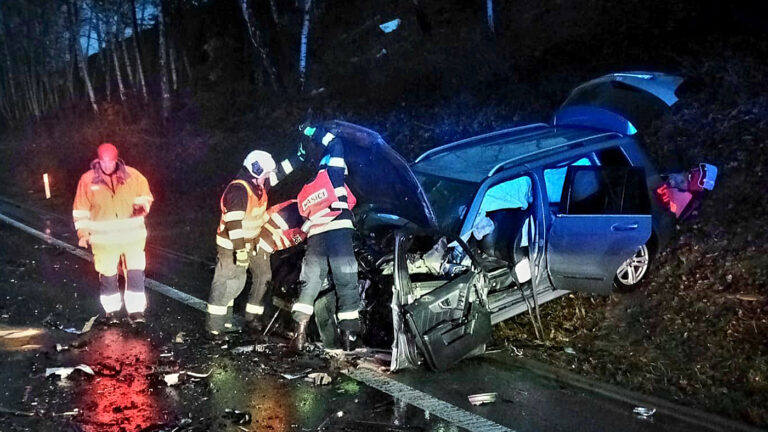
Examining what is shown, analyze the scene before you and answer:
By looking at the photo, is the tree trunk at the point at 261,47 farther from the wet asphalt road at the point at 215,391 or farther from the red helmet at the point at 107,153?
the wet asphalt road at the point at 215,391

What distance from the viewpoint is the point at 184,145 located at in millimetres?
19844

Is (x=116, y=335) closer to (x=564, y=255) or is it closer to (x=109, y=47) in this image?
(x=564, y=255)

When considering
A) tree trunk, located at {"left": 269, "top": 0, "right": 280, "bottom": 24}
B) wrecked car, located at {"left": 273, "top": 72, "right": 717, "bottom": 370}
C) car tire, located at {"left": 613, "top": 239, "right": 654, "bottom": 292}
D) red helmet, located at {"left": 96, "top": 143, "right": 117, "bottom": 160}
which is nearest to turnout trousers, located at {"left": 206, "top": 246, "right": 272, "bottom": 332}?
wrecked car, located at {"left": 273, "top": 72, "right": 717, "bottom": 370}

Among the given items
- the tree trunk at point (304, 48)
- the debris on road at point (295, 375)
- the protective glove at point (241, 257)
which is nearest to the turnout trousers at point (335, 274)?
the debris on road at point (295, 375)

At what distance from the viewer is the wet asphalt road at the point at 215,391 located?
183 inches

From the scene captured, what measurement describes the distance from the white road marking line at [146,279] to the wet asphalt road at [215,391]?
1.78ft

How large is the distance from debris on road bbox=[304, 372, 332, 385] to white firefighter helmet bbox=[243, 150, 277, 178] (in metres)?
1.93

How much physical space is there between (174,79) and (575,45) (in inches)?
651

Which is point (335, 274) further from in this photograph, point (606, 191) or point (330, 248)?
point (606, 191)

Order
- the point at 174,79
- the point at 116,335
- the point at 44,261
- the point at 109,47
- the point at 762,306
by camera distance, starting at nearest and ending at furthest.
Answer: the point at 762,306
the point at 116,335
the point at 44,261
the point at 174,79
the point at 109,47

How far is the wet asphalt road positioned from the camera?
15.2ft

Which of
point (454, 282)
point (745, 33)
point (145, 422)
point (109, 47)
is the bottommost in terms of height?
point (145, 422)

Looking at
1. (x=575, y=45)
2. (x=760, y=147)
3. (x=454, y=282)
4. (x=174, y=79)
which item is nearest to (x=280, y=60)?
(x=174, y=79)

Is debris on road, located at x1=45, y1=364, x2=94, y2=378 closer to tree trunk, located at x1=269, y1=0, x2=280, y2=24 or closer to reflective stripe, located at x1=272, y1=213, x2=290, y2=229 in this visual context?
reflective stripe, located at x1=272, y1=213, x2=290, y2=229
